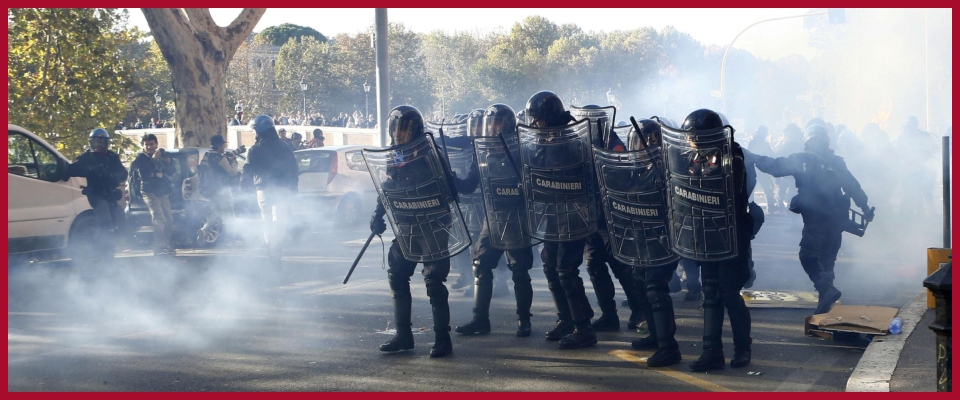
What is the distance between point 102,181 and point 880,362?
27.7ft

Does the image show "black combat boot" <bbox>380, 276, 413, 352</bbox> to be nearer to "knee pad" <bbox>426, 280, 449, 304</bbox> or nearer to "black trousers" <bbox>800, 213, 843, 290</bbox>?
"knee pad" <bbox>426, 280, 449, 304</bbox>

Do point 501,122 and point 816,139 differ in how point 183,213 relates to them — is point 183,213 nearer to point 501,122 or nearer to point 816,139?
point 501,122

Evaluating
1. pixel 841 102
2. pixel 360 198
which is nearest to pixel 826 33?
pixel 841 102

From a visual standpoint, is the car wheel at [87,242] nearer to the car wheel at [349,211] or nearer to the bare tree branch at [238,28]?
the car wheel at [349,211]

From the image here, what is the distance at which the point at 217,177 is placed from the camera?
1331 centimetres

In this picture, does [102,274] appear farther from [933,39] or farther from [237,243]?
[933,39]

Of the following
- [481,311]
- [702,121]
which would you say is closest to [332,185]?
[481,311]

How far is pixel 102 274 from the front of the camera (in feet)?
35.7

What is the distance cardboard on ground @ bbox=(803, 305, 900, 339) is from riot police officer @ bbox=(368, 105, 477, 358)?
2.49 meters

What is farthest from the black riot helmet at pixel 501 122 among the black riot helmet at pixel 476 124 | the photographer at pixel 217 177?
the photographer at pixel 217 177

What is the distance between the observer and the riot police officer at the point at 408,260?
620 centimetres

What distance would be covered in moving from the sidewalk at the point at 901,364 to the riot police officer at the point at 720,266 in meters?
0.71

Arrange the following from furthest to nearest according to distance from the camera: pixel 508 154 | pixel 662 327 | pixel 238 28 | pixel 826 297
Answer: pixel 238 28, pixel 826 297, pixel 508 154, pixel 662 327

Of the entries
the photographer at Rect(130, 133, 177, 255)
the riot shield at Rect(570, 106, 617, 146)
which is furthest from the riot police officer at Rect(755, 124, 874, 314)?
the photographer at Rect(130, 133, 177, 255)
